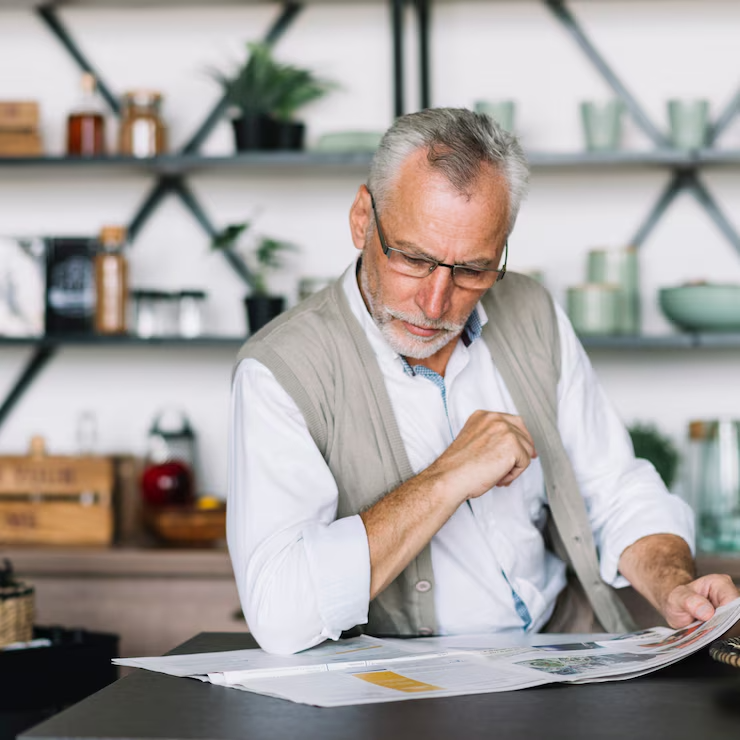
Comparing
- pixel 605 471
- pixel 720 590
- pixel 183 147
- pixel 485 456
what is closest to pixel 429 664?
pixel 485 456

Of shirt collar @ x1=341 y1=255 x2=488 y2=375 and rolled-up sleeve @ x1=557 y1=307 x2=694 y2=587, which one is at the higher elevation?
shirt collar @ x1=341 y1=255 x2=488 y2=375

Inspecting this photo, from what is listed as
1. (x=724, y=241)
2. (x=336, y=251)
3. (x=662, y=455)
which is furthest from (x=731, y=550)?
(x=336, y=251)

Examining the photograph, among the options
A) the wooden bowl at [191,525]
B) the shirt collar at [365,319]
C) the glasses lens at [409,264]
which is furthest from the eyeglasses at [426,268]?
the wooden bowl at [191,525]

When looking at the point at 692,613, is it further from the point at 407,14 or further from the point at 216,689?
the point at 407,14

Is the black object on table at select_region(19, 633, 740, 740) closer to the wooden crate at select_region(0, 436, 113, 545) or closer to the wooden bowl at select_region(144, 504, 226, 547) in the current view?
the wooden bowl at select_region(144, 504, 226, 547)

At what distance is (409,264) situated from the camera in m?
1.82

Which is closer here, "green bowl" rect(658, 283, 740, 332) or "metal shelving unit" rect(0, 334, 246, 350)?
"green bowl" rect(658, 283, 740, 332)

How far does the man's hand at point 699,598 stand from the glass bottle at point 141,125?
2398 millimetres

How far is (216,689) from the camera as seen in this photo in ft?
4.32

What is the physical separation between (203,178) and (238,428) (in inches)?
82.4

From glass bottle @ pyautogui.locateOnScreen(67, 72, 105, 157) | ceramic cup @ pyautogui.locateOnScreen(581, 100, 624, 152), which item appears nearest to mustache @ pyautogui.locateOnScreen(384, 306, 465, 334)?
ceramic cup @ pyautogui.locateOnScreen(581, 100, 624, 152)

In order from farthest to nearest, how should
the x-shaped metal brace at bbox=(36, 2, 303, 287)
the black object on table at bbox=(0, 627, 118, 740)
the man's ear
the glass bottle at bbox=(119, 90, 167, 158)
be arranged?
the x-shaped metal brace at bbox=(36, 2, 303, 287) → the glass bottle at bbox=(119, 90, 167, 158) → the black object on table at bbox=(0, 627, 118, 740) → the man's ear

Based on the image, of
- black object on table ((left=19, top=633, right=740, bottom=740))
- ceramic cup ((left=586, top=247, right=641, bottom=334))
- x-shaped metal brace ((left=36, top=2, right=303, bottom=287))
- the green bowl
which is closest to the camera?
black object on table ((left=19, top=633, right=740, bottom=740))

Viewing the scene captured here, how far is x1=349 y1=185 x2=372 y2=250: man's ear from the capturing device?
75.9 inches
